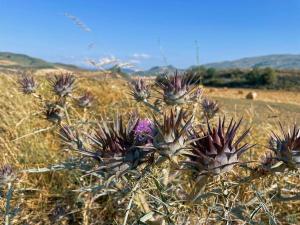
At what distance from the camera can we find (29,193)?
10.1 feet

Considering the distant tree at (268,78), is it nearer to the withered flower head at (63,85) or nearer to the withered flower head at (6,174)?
the withered flower head at (63,85)

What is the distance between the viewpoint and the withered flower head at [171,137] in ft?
4.71

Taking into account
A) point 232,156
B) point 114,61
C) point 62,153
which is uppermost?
point 114,61

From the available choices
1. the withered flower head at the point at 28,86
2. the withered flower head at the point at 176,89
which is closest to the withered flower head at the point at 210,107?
the withered flower head at the point at 176,89

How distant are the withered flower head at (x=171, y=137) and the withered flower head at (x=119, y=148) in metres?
0.06

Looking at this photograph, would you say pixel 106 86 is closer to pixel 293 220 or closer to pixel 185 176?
pixel 185 176

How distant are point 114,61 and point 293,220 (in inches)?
63.2

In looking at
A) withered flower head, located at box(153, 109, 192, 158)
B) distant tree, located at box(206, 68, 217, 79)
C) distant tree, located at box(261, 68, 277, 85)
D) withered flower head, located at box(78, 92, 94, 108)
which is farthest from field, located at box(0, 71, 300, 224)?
distant tree, located at box(206, 68, 217, 79)

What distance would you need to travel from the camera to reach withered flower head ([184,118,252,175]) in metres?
1.38

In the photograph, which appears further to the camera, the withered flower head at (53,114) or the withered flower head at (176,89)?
the withered flower head at (53,114)

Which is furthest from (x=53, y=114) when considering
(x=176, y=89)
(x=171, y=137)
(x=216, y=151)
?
→ (x=216, y=151)

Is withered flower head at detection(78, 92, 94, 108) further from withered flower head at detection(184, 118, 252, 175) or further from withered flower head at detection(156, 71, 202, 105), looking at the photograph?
withered flower head at detection(184, 118, 252, 175)

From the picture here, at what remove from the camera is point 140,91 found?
268 cm

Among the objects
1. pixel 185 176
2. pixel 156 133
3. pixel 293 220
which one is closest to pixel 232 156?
pixel 156 133
